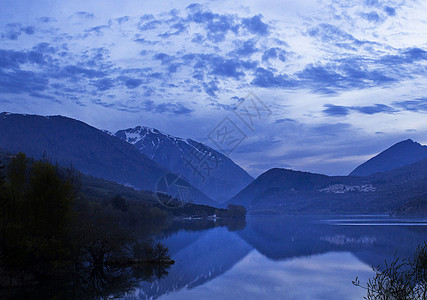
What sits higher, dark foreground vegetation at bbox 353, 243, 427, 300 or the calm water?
dark foreground vegetation at bbox 353, 243, 427, 300

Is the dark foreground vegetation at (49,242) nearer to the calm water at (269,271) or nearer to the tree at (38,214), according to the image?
the tree at (38,214)

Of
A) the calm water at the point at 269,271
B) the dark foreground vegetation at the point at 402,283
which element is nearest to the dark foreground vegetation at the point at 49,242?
the calm water at the point at 269,271

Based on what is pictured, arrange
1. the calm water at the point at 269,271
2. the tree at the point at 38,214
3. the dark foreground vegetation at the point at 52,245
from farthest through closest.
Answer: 1. the calm water at the point at 269,271
2. the tree at the point at 38,214
3. the dark foreground vegetation at the point at 52,245

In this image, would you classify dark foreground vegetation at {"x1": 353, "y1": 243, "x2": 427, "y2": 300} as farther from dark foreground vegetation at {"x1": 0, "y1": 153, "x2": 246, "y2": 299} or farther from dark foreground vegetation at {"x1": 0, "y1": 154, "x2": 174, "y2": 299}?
dark foreground vegetation at {"x1": 0, "y1": 154, "x2": 174, "y2": 299}

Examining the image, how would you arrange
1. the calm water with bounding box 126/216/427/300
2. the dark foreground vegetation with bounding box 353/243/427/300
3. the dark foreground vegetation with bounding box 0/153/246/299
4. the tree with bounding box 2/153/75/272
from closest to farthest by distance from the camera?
1. the dark foreground vegetation with bounding box 353/243/427/300
2. the dark foreground vegetation with bounding box 0/153/246/299
3. the tree with bounding box 2/153/75/272
4. the calm water with bounding box 126/216/427/300

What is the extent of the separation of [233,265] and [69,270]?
1831cm

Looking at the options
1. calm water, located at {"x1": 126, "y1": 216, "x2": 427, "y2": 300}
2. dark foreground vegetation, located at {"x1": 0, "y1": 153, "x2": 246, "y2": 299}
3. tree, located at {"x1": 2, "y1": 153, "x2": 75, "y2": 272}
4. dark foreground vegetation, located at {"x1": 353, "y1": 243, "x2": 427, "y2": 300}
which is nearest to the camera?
dark foreground vegetation, located at {"x1": 353, "y1": 243, "x2": 427, "y2": 300}

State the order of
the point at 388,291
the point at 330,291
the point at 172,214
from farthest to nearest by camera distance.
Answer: the point at 172,214 < the point at 330,291 < the point at 388,291

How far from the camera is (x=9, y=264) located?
96.9 ft

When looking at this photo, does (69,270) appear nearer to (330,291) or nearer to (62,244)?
(62,244)

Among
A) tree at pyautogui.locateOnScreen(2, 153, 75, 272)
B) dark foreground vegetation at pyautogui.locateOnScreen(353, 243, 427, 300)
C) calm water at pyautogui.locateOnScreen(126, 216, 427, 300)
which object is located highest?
tree at pyautogui.locateOnScreen(2, 153, 75, 272)

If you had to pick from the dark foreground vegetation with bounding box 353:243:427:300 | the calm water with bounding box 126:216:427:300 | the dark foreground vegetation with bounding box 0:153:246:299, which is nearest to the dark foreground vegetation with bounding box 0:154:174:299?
the dark foreground vegetation with bounding box 0:153:246:299

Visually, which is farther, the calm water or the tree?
the calm water

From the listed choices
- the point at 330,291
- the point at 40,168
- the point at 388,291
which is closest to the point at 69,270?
the point at 40,168
